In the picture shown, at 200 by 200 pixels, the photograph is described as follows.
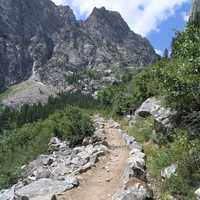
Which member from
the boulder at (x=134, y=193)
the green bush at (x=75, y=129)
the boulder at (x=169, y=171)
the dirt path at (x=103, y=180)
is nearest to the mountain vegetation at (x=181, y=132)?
the boulder at (x=169, y=171)

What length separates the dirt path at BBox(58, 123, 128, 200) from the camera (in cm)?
1812

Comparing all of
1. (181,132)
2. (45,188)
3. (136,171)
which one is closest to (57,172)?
(45,188)

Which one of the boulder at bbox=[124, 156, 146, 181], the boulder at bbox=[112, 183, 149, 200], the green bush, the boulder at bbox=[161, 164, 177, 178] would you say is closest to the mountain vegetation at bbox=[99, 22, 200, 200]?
the boulder at bbox=[161, 164, 177, 178]

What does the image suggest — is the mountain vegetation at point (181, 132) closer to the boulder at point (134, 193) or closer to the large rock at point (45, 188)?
the boulder at point (134, 193)

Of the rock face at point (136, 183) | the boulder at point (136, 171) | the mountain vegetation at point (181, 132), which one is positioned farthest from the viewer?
the boulder at point (136, 171)

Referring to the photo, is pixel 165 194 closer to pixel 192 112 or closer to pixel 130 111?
pixel 192 112

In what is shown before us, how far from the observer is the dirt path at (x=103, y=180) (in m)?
18.1

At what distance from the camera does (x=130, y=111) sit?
51.8 metres

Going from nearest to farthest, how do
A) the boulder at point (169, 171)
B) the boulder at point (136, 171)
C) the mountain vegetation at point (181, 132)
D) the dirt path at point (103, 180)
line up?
the mountain vegetation at point (181, 132) → the boulder at point (169, 171) → the dirt path at point (103, 180) → the boulder at point (136, 171)

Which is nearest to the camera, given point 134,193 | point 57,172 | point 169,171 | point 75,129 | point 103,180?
point 134,193

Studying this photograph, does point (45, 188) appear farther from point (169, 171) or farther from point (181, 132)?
point (181, 132)

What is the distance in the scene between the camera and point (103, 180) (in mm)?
20516

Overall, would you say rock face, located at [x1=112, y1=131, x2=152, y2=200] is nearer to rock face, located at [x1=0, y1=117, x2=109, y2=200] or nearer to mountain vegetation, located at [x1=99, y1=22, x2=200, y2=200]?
mountain vegetation, located at [x1=99, y1=22, x2=200, y2=200]

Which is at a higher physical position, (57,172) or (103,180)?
(103,180)
